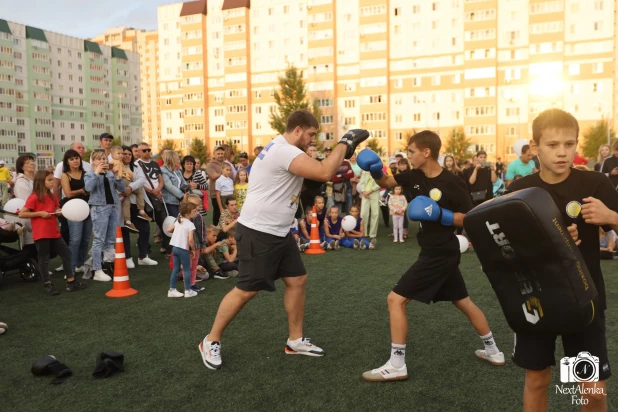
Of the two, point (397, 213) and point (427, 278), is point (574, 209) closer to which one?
point (427, 278)

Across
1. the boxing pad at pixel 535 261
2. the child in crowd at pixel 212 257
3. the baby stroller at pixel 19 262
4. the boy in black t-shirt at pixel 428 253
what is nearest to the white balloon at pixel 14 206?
the baby stroller at pixel 19 262

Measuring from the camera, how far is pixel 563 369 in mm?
2572

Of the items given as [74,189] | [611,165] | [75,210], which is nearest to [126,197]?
[74,189]

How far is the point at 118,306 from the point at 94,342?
134 cm

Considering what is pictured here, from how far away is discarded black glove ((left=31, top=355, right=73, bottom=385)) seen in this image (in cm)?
383

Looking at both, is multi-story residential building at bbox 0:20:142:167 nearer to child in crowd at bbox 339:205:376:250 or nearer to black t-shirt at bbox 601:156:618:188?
child in crowd at bbox 339:205:376:250

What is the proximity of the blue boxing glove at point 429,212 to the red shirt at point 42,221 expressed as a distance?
5.18 metres

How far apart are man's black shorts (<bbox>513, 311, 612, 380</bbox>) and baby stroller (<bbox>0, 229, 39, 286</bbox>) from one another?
6914 millimetres

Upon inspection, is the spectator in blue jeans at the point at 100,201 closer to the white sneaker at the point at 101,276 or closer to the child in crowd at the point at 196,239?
the white sneaker at the point at 101,276

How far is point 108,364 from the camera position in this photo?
3.91 meters

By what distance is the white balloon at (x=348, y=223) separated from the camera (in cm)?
1027

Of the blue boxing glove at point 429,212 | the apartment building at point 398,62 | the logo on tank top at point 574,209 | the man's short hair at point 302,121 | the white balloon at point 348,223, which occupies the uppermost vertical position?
the apartment building at point 398,62

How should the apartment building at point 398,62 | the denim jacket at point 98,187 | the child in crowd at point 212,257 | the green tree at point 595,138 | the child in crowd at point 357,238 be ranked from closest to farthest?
the denim jacket at point 98,187 < the child in crowd at point 212,257 < the child in crowd at point 357,238 < the green tree at point 595,138 < the apartment building at point 398,62

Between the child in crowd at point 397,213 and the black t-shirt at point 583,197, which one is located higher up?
the black t-shirt at point 583,197
